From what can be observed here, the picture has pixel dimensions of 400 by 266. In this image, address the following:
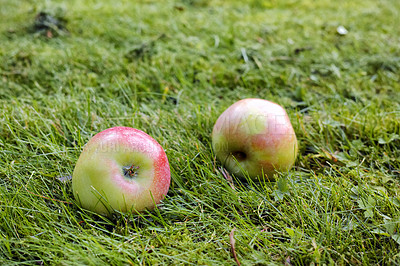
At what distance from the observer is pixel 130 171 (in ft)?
Answer: 5.76

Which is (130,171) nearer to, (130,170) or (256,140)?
(130,170)

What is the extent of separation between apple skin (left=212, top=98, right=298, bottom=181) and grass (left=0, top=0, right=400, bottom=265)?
100 mm

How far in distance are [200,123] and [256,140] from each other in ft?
1.97

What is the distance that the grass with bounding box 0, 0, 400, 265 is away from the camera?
165cm

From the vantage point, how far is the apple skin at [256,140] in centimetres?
200

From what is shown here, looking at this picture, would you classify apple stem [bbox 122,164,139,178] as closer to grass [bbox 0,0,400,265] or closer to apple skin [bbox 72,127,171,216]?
apple skin [bbox 72,127,171,216]

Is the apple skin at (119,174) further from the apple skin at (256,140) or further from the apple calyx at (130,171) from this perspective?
the apple skin at (256,140)

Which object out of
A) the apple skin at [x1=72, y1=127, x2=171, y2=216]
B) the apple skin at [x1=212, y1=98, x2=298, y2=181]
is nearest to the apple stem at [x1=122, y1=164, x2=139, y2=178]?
the apple skin at [x1=72, y1=127, x2=171, y2=216]

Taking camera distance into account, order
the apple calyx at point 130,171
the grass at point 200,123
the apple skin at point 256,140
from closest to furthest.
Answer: the grass at point 200,123, the apple calyx at point 130,171, the apple skin at point 256,140

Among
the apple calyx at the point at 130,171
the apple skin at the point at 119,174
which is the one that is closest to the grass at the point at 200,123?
the apple skin at the point at 119,174

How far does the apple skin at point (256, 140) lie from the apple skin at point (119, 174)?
0.43 meters

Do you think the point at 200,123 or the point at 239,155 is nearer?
the point at 239,155

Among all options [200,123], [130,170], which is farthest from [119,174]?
[200,123]

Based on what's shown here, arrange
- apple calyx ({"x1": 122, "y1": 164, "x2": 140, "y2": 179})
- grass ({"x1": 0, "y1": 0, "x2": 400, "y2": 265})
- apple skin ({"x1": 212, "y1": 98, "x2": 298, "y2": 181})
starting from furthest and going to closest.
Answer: apple skin ({"x1": 212, "y1": 98, "x2": 298, "y2": 181}), apple calyx ({"x1": 122, "y1": 164, "x2": 140, "y2": 179}), grass ({"x1": 0, "y1": 0, "x2": 400, "y2": 265})
